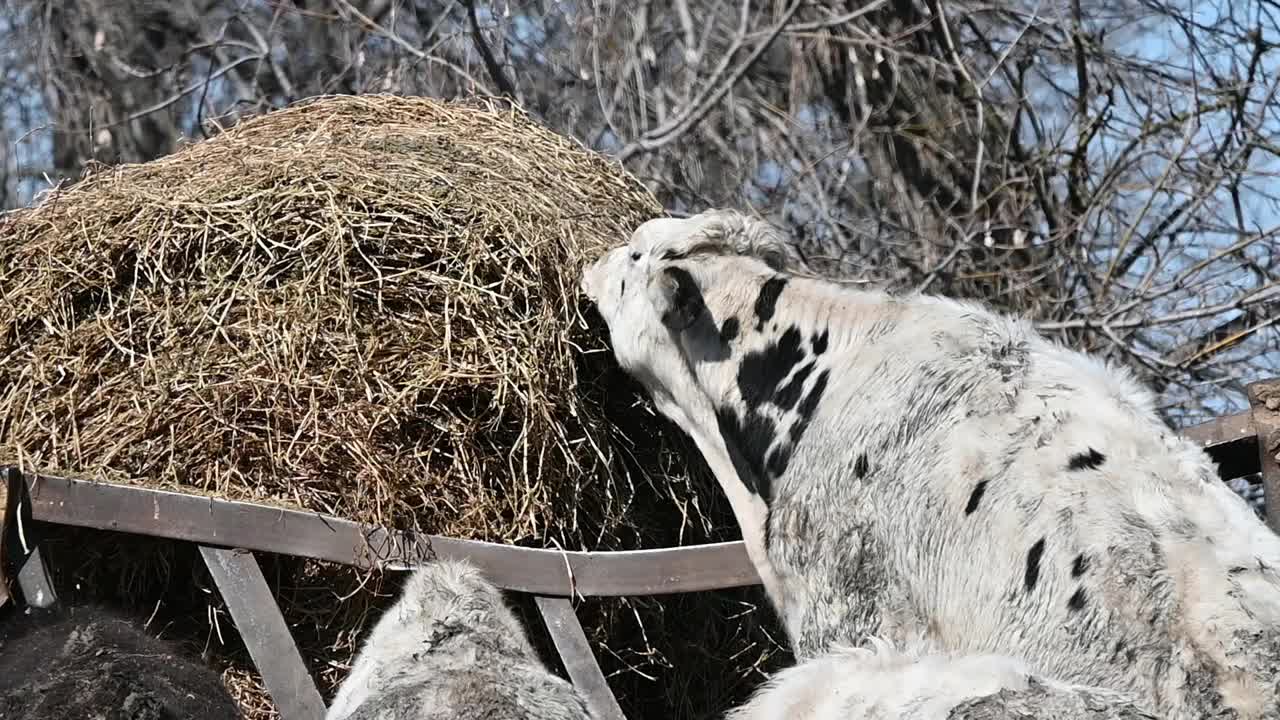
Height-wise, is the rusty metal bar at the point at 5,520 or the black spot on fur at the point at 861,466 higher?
the black spot on fur at the point at 861,466

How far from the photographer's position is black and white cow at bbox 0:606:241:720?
412 cm

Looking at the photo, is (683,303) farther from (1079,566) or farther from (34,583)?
(34,583)

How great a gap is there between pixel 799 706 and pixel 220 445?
2470mm

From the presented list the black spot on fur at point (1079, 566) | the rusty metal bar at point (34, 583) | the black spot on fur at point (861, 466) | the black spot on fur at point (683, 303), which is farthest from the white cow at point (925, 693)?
the rusty metal bar at point (34, 583)

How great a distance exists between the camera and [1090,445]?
4375mm

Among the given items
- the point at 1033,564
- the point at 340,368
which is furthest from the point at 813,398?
the point at 340,368

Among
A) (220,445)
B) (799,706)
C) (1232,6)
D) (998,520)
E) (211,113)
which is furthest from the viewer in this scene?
(211,113)

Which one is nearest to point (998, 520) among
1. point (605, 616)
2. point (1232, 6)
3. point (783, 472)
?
point (783, 472)

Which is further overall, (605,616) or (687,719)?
(687,719)

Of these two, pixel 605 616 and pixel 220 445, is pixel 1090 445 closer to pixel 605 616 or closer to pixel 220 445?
pixel 605 616

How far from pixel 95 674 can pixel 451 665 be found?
1.05 meters

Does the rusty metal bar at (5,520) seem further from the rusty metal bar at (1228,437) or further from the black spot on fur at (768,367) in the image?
the rusty metal bar at (1228,437)

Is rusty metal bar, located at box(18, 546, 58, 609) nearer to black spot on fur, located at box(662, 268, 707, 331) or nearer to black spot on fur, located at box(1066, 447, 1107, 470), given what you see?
black spot on fur, located at box(662, 268, 707, 331)

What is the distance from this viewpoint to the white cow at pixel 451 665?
3.79m
